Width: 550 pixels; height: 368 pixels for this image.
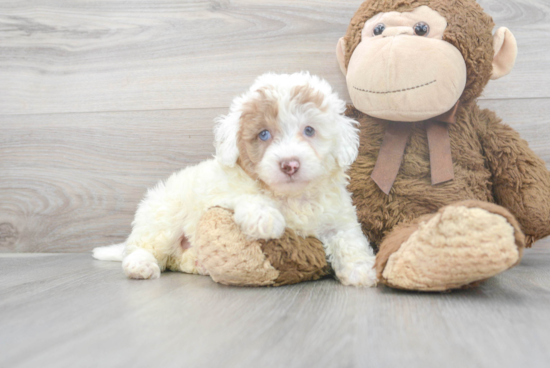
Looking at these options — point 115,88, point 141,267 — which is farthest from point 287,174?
point 115,88

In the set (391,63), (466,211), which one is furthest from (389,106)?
(466,211)

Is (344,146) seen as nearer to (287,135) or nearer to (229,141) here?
(287,135)

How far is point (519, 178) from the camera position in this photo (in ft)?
3.33

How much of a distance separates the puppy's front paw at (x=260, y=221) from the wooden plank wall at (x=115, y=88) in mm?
567

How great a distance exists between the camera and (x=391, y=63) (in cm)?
95

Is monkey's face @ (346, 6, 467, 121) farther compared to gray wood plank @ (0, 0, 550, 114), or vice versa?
gray wood plank @ (0, 0, 550, 114)

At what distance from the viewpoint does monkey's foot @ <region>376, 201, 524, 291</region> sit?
0.70m

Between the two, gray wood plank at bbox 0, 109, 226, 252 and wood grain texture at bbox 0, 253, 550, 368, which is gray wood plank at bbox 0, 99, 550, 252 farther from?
wood grain texture at bbox 0, 253, 550, 368

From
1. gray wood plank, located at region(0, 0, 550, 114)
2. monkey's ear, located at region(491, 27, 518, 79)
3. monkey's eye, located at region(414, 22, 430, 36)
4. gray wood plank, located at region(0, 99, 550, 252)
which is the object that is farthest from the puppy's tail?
monkey's ear, located at region(491, 27, 518, 79)

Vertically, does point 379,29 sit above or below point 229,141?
above

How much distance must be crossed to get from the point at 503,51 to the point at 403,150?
0.33 metres

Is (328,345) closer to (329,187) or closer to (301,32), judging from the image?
(329,187)

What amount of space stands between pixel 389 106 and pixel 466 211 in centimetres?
35

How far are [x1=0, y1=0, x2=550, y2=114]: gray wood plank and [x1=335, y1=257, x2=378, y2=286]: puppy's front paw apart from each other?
1.95 feet
